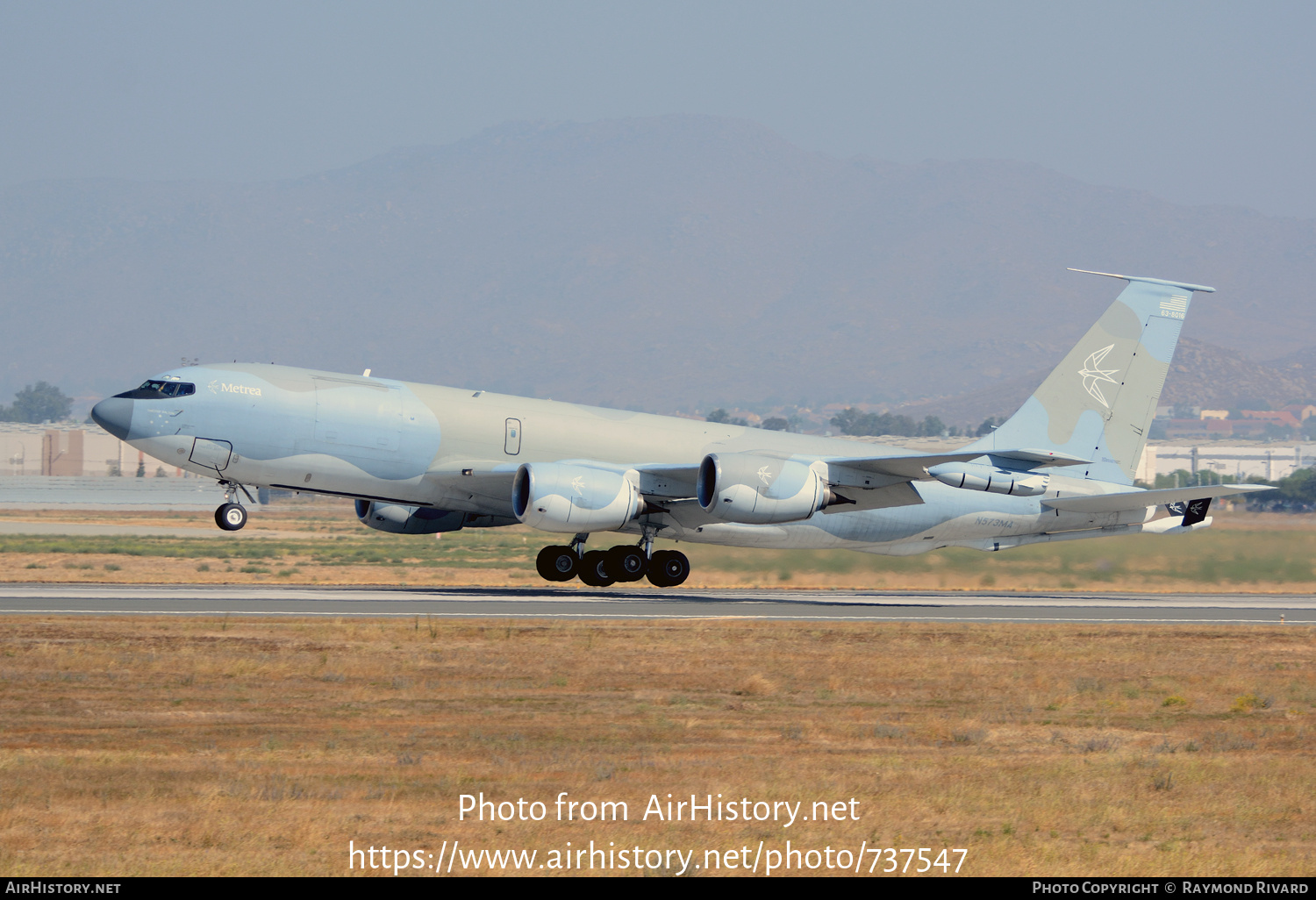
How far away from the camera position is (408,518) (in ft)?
109

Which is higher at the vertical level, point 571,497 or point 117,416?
point 117,416

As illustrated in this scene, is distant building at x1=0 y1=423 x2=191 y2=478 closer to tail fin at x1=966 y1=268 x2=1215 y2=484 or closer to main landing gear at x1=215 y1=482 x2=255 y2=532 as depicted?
main landing gear at x1=215 y1=482 x2=255 y2=532

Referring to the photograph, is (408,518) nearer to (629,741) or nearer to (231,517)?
(231,517)

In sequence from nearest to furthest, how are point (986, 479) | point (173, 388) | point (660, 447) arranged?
point (173, 388), point (986, 479), point (660, 447)

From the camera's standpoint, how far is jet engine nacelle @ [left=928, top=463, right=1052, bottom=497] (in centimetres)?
2972

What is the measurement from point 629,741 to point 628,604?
14.0m

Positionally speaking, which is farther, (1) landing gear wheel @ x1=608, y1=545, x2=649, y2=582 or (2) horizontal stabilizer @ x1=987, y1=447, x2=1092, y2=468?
(1) landing gear wheel @ x1=608, y1=545, x2=649, y2=582

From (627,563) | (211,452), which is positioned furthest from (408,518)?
(211,452)

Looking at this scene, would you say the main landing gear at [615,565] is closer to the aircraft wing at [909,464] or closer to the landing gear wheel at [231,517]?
the aircraft wing at [909,464]

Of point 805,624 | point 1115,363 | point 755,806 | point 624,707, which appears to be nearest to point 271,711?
point 624,707

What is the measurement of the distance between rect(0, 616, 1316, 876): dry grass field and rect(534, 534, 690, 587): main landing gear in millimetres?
8621

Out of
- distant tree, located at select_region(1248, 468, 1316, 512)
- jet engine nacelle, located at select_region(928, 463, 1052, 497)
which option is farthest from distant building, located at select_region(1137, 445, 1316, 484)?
jet engine nacelle, located at select_region(928, 463, 1052, 497)

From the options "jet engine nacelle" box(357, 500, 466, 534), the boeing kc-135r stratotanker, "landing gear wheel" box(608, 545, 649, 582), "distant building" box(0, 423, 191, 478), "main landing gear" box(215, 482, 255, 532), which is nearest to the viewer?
"main landing gear" box(215, 482, 255, 532)

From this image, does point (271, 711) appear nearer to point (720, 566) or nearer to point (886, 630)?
point (886, 630)
